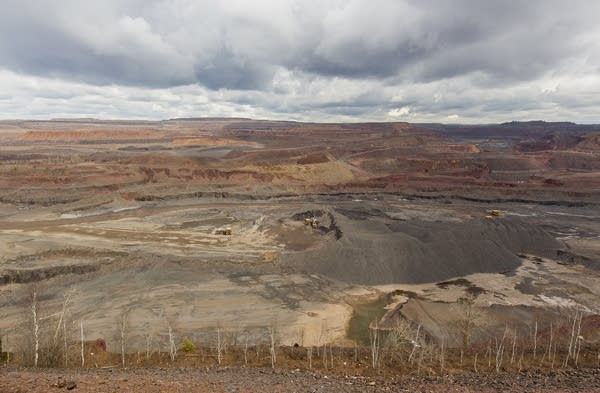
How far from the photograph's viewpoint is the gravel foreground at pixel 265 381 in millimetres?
10242

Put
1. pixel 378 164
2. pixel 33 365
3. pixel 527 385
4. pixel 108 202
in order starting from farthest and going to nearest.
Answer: pixel 378 164
pixel 108 202
pixel 33 365
pixel 527 385

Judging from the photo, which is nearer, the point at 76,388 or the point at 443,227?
the point at 76,388

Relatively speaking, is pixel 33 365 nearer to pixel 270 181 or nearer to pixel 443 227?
pixel 443 227

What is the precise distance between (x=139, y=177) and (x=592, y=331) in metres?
62.5

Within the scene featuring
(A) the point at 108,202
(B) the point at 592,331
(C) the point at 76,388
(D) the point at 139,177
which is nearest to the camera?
(C) the point at 76,388

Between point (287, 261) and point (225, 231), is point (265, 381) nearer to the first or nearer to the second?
point (287, 261)

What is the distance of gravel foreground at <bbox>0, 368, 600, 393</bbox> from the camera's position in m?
10.2

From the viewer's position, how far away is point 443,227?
3700 cm

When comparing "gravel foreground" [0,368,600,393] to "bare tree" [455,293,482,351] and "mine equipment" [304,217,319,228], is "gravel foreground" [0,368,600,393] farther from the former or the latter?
"mine equipment" [304,217,319,228]

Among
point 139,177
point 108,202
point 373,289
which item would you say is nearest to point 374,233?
point 373,289

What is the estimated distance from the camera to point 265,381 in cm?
1205

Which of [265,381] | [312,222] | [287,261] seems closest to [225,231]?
[312,222]

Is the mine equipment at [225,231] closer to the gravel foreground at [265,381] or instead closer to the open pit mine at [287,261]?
the open pit mine at [287,261]

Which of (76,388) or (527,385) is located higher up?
(76,388)
